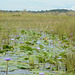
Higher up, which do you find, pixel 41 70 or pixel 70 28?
pixel 70 28

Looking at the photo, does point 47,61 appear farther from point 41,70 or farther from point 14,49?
point 14,49

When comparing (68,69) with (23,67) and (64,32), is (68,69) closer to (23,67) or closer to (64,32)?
(23,67)

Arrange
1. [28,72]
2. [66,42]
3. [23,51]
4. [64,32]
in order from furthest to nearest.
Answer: [64,32] → [66,42] → [23,51] → [28,72]

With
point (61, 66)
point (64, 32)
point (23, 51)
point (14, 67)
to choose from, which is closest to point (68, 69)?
point (61, 66)

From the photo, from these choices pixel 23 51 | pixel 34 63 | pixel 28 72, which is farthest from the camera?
pixel 23 51

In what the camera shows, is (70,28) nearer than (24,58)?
No

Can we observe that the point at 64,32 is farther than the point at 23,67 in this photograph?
Yes

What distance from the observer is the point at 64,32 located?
594 cm

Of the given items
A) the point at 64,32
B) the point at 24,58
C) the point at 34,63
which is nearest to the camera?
the point at 34,63

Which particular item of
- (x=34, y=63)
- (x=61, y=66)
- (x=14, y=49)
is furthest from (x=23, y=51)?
(x=61, y=66)

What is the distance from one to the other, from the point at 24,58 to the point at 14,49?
3.04ft

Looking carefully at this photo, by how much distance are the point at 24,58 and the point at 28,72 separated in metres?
0.62

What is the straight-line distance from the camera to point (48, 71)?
8.31 ft

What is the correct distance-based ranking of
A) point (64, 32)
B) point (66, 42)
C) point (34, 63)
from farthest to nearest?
1. point (64, 32)
2. point (66, 42)
3. point (34, 63)
